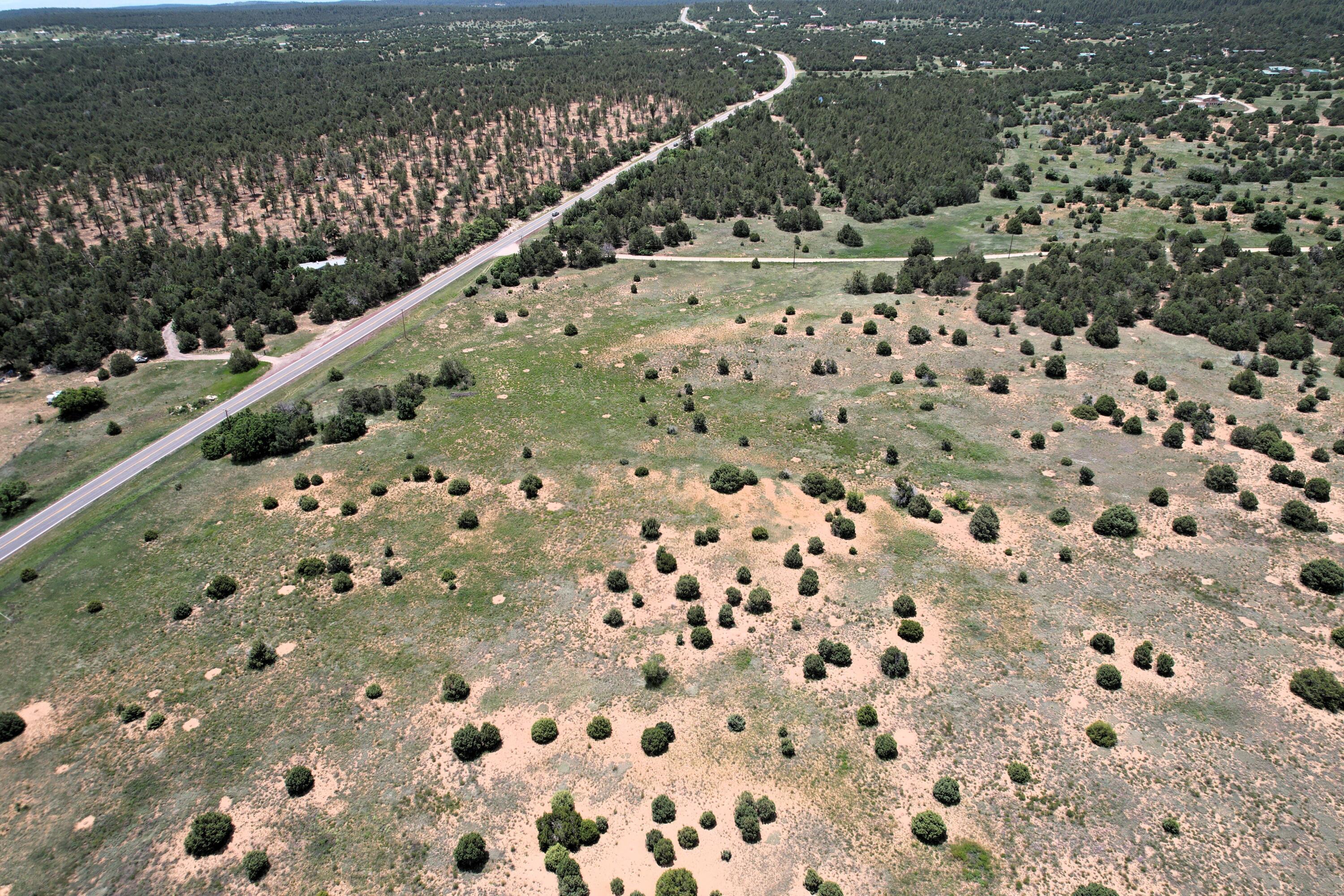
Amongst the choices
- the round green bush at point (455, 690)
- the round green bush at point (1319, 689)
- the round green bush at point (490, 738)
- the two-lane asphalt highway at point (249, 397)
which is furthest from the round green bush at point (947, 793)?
the two-lane asphalt highway at point (249, 397)

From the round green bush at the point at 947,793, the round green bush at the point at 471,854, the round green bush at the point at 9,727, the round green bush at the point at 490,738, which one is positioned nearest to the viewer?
the round green bush at the point at 471,854

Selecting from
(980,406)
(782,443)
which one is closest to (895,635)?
(782,443)

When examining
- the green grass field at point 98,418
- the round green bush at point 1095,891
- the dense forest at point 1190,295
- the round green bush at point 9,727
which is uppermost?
the dense forest at point 1190,295

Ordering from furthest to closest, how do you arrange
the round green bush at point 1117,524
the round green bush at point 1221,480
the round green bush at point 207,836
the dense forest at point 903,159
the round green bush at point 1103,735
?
the dense forest at point 903,159 → the round green bush at point 1221,480 → the round green bush at point 1117,524 → the round green bush at point 1103,735 → the round green bush at point 207,836

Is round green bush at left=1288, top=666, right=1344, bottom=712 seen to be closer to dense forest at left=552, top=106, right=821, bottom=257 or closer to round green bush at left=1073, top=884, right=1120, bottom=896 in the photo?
round green bush at left=1073, top=884, right=1120, bottom=896

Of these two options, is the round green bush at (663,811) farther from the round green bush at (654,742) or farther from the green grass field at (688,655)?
the round green bush at (654,742)

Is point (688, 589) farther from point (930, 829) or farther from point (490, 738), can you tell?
point (930, 829)

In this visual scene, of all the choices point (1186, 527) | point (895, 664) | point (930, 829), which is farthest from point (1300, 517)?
point (930, 829)

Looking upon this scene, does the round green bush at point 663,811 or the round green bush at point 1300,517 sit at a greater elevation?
the round green bush at point 1300,517
